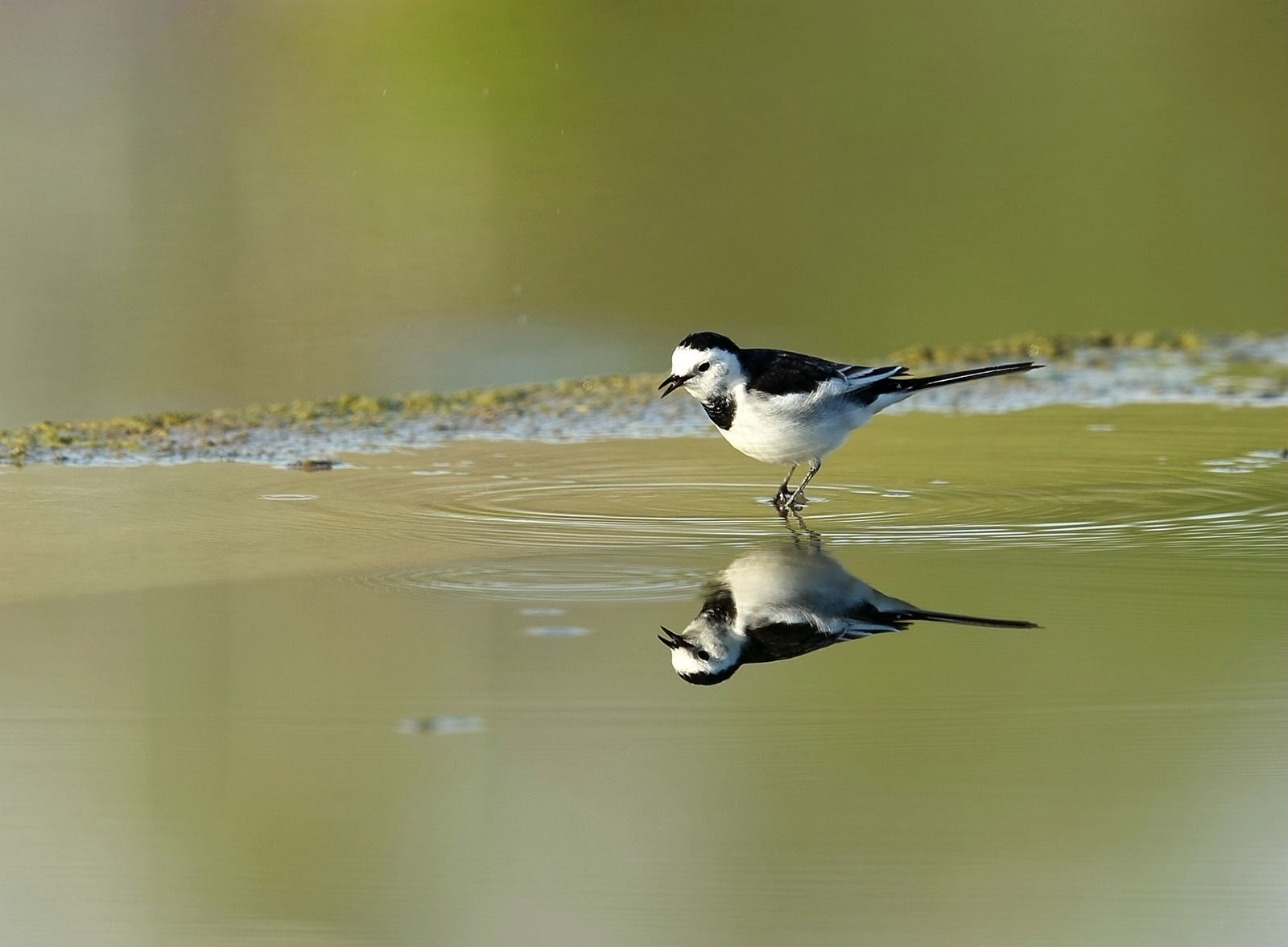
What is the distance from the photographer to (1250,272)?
9.97 meters

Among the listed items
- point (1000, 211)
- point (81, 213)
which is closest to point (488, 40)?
point (81, 213)

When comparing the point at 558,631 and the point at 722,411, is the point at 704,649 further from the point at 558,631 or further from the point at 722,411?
Answer: the point at 722,411

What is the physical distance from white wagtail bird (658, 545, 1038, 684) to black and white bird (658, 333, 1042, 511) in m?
1.05

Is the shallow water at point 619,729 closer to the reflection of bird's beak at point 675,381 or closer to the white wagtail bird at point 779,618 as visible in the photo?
the white wagtail bird at point 779,618

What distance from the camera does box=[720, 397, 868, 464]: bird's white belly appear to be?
5.57 m

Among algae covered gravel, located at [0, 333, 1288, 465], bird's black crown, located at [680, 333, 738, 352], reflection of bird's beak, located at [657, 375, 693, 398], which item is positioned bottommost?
algae covered gravel, located at [0, 333, 1288, 465]

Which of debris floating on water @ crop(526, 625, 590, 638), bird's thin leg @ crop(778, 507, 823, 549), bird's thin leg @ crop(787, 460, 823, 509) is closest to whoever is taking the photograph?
debris floating on water @ crop(526, 625, 590, 638)

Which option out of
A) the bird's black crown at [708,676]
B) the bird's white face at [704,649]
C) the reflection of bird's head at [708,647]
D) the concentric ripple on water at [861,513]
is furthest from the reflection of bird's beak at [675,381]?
the bird's black crown at [708,676]

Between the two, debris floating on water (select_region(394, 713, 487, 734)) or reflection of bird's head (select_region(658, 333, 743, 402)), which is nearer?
debris floating on water (select_region(394, 713, 487, 734))

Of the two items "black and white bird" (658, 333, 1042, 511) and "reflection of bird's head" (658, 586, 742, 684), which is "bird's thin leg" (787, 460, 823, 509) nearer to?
"black and white bird" (658, 333, 1042, 511)

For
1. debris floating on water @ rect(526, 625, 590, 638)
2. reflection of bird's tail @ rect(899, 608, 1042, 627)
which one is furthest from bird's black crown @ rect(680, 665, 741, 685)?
reflection of bird's tail @ rect(899, 608, 1042, 627)

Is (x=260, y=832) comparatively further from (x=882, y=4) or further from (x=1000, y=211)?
(x=882, y=4)

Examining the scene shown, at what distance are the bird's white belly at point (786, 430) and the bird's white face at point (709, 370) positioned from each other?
0.10 metres

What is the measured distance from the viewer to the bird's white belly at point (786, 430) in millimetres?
5566
